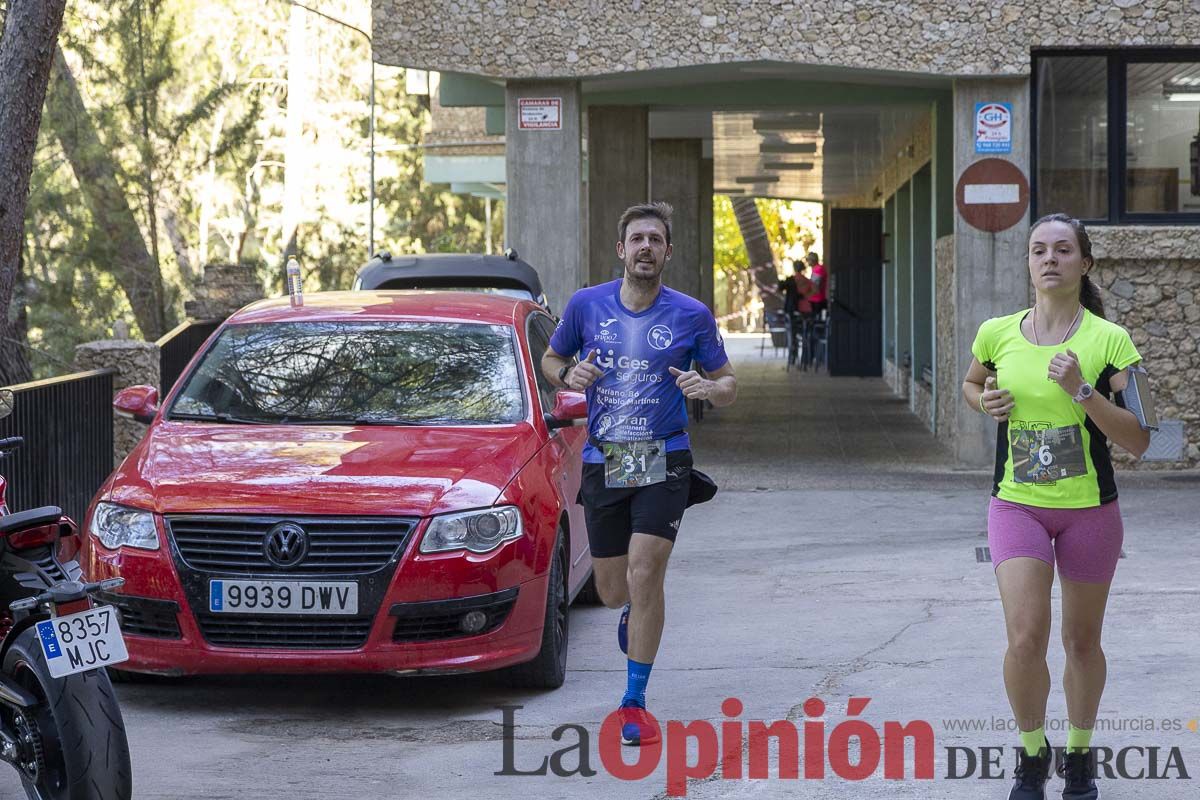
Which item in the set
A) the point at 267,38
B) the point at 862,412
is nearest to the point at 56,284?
the point at 862,412

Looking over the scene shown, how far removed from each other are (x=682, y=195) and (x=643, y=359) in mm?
19907

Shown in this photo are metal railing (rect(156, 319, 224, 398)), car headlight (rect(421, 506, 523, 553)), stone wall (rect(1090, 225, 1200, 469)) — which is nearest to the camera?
car headlight (rect(421, 506, 523, 553))

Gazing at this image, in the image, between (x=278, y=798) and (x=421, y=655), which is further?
(x=421, y=655)

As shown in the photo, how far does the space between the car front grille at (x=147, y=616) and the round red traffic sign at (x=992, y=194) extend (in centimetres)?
948

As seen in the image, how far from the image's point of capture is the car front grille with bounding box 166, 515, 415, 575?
679 cm

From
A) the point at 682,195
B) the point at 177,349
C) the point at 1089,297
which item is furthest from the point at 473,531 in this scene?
the point at 682,195

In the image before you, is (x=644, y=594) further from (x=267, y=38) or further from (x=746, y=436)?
(x=267, y=38)

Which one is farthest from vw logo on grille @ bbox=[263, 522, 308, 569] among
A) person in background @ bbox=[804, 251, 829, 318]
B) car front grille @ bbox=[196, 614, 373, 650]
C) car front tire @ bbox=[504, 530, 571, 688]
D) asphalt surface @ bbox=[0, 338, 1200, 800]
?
person in background @ bbox=[804, 251, 829, 318]

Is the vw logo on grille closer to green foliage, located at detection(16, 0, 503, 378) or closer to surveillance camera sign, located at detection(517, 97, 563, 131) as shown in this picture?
surveillance camera sign, located at detection(517, 97, 563, 131)

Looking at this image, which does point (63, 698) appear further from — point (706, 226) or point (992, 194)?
point (706, 226)

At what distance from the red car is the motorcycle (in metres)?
1.64

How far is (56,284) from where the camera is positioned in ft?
83.4

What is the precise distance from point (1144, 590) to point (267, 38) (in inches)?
1764

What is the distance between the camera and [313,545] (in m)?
6.80
